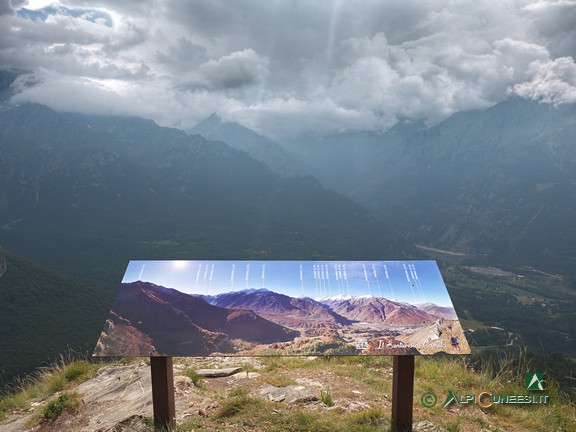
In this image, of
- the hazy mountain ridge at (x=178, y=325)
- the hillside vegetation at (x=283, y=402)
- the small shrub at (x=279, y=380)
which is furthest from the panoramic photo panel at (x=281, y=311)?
the small shrub at (x=279, y=380)

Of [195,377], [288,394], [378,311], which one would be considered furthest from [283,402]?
[378,311]

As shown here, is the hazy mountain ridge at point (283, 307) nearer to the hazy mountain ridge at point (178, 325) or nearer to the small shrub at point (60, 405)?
the hazy mountain ridge at point (178, 325)

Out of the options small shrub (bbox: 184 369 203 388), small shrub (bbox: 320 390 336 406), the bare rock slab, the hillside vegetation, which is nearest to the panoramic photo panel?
the hillside vegetation

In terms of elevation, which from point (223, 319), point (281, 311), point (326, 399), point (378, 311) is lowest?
point (326, 399)

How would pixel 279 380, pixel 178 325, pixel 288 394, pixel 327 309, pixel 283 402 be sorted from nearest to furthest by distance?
pixel 178 325, pixel 327 309, pixel 283 402, pixel 288 394, pixel 279 380

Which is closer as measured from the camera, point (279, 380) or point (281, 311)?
point (281, 311)

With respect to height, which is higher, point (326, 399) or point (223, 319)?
point (223, 319)

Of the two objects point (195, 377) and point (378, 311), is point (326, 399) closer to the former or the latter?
point (378, 311)

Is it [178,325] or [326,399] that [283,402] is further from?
[178,325]

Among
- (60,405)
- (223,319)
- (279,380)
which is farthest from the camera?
(279,380)
